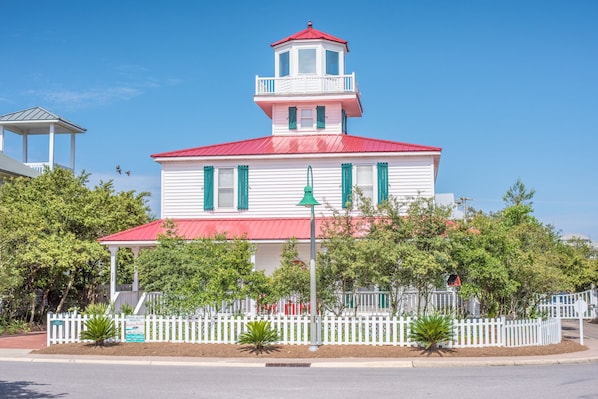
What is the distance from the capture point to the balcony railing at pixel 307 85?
104ft

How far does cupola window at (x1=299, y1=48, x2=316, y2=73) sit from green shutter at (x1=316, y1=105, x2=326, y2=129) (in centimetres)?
185

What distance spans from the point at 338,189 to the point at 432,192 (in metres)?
3.68

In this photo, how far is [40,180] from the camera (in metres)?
30.3

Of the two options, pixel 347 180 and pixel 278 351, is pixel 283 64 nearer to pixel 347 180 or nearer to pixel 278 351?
pixel 347 180

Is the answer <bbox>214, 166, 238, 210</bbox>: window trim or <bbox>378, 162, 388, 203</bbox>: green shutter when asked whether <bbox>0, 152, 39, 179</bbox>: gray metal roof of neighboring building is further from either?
<bbox>378, 162, 388, 203</bbox>: green shutter

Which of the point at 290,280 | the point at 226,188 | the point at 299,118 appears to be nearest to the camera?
the point at 290,280

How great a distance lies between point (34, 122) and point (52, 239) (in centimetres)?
1808

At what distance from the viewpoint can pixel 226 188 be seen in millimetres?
29125

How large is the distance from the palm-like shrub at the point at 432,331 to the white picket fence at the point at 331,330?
54cm

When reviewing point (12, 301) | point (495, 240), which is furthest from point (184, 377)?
point (12, 301)

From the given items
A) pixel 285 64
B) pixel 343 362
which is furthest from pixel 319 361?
pixel 285 64

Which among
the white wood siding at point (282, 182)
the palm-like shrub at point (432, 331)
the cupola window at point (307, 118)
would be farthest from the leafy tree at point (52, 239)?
the palm-like shrub at point (432, 331)

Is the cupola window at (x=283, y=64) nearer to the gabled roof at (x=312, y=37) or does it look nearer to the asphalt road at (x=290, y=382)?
the gabled roof at (x=312, y=37)

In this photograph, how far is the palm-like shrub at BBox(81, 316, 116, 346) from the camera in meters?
20.0
